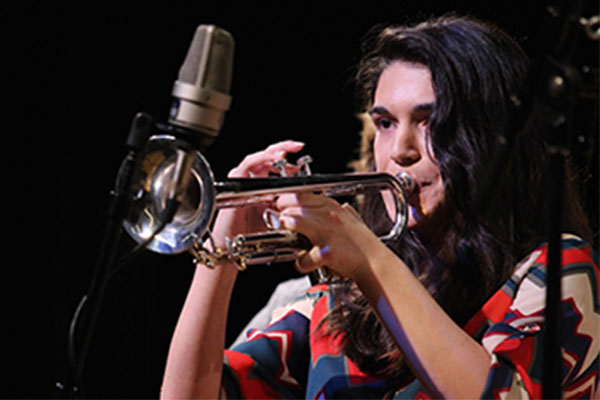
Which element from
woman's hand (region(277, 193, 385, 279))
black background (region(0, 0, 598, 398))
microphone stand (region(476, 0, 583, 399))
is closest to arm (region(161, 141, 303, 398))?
woman's hand (region(277, 193, 385, 279))

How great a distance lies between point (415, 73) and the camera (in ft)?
6.62

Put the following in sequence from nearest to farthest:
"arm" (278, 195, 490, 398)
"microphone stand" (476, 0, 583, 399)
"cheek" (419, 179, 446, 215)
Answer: "microphone stand" (476, 0, 583, 399) → "arm" (278, 195, 490, 398) → "cheek" (419, 179, 446, 215)

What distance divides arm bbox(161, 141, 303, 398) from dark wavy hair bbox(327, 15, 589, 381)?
33 centimetres

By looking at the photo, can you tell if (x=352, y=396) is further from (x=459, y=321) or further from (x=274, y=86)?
(x=274, y=86)

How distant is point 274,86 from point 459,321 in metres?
2.04

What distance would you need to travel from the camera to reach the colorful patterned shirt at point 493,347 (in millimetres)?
1594

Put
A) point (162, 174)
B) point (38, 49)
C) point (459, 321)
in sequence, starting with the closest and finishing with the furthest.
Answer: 1. point (162, 174)
2. point (459, 321)
3. point (38, 49)

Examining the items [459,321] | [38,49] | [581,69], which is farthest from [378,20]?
[581,69]

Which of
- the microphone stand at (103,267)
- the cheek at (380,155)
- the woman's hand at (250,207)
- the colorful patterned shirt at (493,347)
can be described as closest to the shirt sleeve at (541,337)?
the colorful patterned shirt at (493,347)

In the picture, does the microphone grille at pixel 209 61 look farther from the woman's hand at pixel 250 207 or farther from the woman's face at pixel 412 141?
the woman's face at pixel 412 141

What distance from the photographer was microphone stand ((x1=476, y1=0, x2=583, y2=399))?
103 centimetres

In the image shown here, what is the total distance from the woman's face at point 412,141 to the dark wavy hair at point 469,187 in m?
0.03

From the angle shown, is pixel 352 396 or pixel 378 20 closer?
pixel 352 396

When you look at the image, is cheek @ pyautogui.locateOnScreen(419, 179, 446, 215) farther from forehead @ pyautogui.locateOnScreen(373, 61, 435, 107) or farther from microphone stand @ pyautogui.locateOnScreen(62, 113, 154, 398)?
microphone stand @ pyautogui.locateOnScreen(62, 113, 154, 398)
